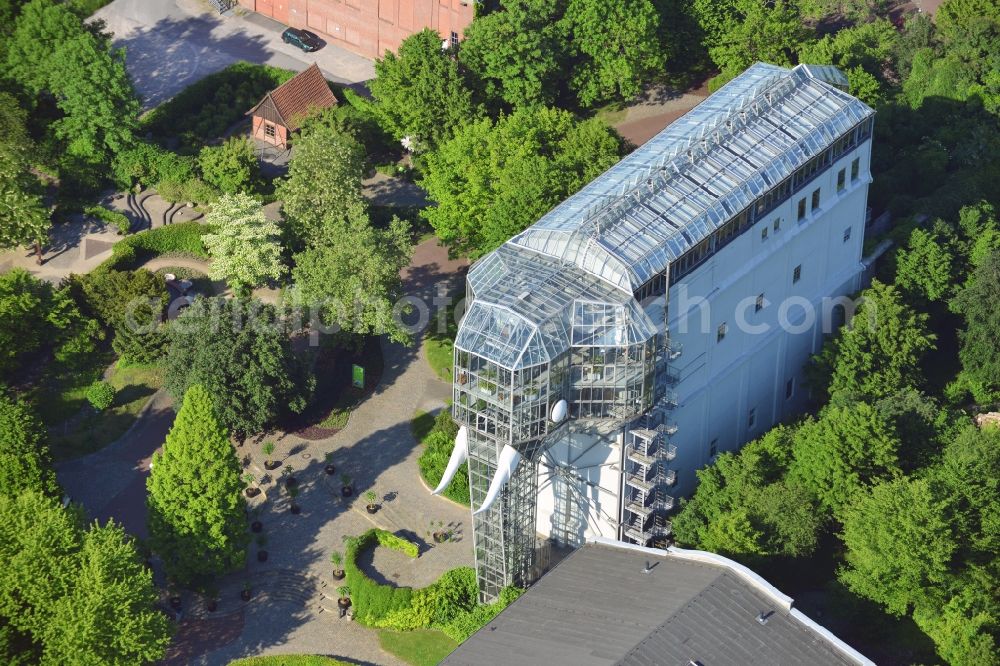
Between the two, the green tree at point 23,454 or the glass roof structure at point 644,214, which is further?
the green tree at point 23,454

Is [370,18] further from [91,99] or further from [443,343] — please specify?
[443,343]

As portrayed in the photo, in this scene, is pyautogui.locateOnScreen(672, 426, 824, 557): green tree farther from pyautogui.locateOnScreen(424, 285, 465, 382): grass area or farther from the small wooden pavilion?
the small wooden pavilion

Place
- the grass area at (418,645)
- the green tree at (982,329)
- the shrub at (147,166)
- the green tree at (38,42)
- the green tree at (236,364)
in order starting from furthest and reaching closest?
the green tree at (38,42)
the shrub at (147,166)
the green tree at (982,329)
the green tree at (236,364)
the grass area at (418,645)

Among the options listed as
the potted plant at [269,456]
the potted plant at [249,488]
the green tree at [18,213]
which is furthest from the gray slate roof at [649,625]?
the green tree at [18,213]

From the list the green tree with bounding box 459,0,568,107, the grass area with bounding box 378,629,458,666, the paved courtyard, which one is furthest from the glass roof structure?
the paved courtyard

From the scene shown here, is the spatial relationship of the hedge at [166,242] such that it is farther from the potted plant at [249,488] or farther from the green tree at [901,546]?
the green tree at [901,546]

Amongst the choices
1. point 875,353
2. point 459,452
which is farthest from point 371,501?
point 875,353
